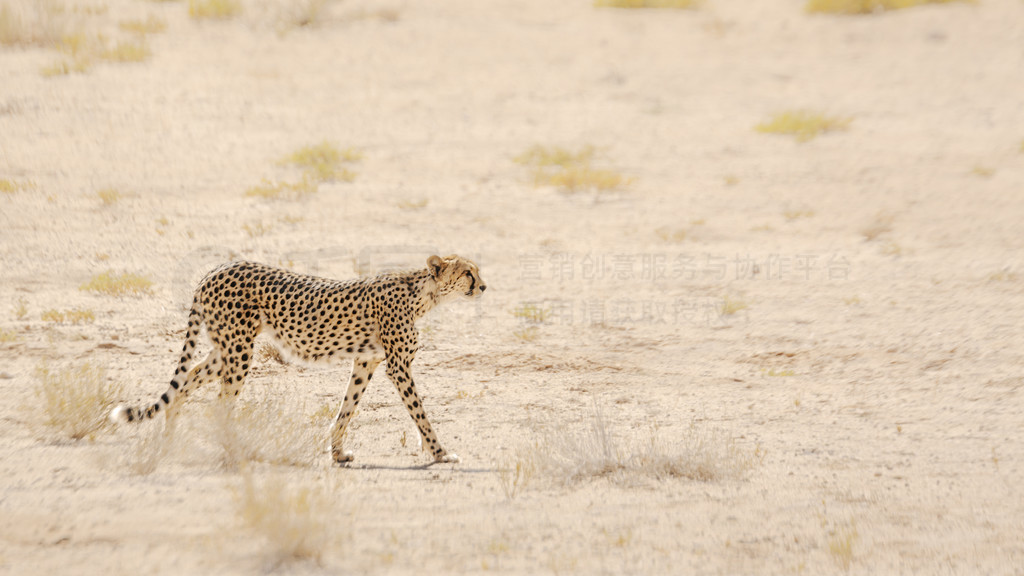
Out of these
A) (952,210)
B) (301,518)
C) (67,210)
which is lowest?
(952,210)

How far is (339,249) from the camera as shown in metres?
10.5

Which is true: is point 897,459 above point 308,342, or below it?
below

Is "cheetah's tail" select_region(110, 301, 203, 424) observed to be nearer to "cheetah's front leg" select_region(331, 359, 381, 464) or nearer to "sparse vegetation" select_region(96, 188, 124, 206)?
"cheetah's front leg" select_region(331, 359, 381, 464)

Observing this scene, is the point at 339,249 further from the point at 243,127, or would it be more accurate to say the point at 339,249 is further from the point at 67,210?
the point at 243,127

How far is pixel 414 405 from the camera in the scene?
5.82 meters

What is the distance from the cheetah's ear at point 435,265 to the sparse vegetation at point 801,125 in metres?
9.68

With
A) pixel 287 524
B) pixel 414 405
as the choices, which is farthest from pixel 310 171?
pixel 287 524

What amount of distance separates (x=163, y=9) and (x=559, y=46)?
739 centimetres

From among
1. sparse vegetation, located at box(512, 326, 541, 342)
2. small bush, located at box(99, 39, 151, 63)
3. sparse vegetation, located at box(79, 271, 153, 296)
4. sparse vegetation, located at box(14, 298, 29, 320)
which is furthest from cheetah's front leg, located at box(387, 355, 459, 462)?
small bush, located at box(99, 39, 151, 63)

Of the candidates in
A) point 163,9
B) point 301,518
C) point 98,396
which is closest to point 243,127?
point 163,9

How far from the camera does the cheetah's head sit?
606cm

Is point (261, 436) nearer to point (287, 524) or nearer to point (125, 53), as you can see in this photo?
point (287, 524)

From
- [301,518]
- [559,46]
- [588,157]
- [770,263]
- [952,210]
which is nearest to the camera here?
[301,518]

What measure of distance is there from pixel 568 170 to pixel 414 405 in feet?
24.3
